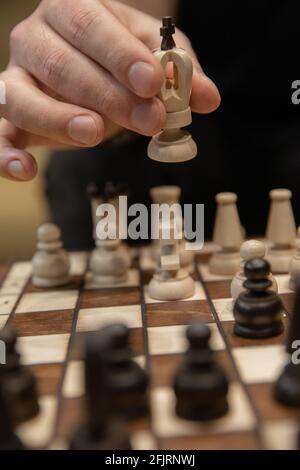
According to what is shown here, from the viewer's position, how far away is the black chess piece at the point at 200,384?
87 centimetres

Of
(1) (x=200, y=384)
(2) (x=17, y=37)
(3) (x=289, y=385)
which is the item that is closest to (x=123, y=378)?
(1) (x=200, y=384)

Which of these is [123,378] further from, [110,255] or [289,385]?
[110,255]

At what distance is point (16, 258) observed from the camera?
176cm

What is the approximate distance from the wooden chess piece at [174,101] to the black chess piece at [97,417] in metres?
0.58

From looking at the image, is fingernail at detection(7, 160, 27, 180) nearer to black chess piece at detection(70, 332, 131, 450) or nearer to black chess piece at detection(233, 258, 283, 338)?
black chess piece at detection(233, 258, 283, 338)

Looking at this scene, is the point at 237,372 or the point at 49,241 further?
the point at 49,241

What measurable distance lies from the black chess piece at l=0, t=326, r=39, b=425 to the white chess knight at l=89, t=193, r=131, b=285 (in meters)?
0.56

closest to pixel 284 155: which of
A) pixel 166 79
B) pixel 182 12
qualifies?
pixel 182 12

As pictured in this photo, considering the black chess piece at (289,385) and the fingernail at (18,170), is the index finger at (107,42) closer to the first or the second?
the fingernail at (18,170)

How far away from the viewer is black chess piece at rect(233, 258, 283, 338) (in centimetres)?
110

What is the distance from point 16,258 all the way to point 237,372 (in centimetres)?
93

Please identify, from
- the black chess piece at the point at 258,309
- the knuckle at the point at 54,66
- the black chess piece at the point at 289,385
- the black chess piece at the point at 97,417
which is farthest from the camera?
the knuckle at the point at 54,66

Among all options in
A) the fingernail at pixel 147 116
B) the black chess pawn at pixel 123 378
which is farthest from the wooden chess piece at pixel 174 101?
the black chess pawn at pixel 123 378

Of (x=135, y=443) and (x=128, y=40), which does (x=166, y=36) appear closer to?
(x=128, y=40)
